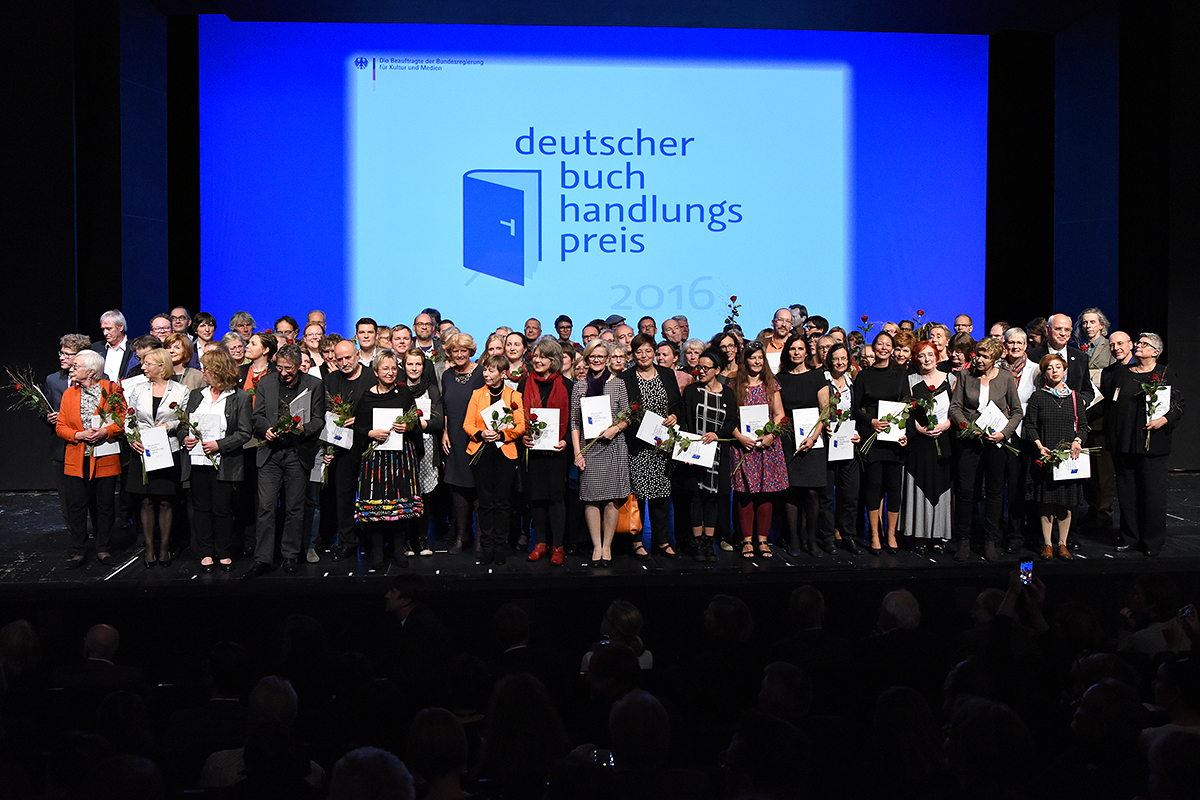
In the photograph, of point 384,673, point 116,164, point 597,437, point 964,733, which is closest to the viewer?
point 964,733

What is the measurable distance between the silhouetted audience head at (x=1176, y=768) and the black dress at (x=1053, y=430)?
13.7 feet

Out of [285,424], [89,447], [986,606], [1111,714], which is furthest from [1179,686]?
[89,447]

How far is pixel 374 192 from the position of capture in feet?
31.7

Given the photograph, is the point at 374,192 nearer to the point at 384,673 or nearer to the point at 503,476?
the point at 503,476

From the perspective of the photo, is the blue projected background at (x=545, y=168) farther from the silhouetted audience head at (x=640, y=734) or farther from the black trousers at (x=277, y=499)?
the silhouetted audience head at (x=640, y=734)

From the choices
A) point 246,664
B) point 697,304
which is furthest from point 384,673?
point 697,304

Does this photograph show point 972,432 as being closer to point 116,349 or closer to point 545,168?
point 545,168

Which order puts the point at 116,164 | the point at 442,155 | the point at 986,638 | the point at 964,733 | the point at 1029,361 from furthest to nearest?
1. the point at 442,155
2. the point at 116,164
3. the point at 1029,361
4. the point at 986,638
5. the point at 964,733

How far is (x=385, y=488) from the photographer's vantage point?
5.89 metres

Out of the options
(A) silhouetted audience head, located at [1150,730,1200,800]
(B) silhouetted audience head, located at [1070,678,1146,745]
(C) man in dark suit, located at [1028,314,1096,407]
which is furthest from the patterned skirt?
(A) silhouetted audience head, located at [1150,730,1200,800]

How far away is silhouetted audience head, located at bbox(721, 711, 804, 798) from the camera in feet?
7.66

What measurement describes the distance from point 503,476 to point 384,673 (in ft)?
8.22

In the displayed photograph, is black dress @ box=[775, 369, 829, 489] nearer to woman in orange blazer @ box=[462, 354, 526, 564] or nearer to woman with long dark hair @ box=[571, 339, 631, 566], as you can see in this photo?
woman with long dark hair @ box=[571, 339, 631, 566]

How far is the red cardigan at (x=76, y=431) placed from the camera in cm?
590
